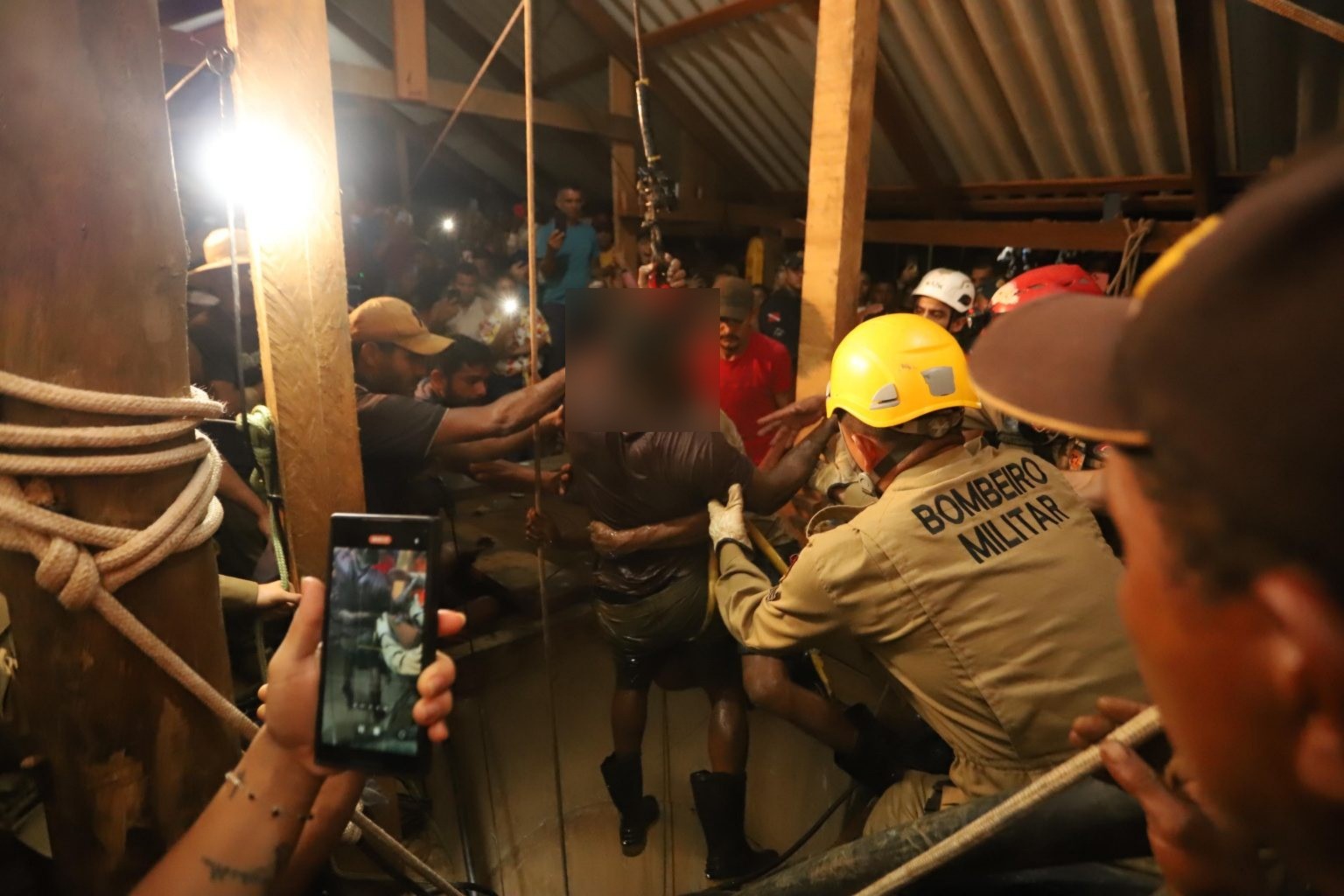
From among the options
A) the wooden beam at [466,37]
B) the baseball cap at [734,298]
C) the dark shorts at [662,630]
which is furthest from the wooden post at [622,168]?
the dark shorts at [662,630]

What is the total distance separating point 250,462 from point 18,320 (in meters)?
2.29

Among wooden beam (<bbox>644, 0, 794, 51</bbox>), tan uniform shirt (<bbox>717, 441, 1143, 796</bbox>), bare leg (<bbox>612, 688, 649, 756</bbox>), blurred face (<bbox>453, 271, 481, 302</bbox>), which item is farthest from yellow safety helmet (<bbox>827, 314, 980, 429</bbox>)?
blurred face (<bbox>453, 271, 481, 302</bbox>)

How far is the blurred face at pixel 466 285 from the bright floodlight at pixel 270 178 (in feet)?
18.2

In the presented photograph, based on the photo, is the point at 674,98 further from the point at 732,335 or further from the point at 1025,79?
the point at 732,335

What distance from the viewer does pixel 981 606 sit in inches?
72.7

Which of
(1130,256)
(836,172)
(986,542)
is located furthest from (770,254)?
(986,542)

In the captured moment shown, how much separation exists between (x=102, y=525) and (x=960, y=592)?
1874 mm

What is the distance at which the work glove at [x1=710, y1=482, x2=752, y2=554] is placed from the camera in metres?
2.70

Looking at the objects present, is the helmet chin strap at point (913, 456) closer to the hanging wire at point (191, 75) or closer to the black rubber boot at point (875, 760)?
the black rubber boot at point (875, 760)

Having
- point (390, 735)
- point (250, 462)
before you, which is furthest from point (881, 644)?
point (250, 462)

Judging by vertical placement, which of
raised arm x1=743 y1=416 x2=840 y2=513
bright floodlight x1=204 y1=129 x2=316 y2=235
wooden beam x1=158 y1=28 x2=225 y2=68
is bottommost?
raised arm x1=743 y1=416 x2=840 y2=513

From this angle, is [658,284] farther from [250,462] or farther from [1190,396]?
[1190,396]

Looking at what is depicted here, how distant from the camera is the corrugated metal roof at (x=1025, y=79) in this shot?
4781mm

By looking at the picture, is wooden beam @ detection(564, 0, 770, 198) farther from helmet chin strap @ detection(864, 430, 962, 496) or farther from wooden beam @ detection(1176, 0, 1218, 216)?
helmet chin strap @ detection(864, 430, 962, 496)
